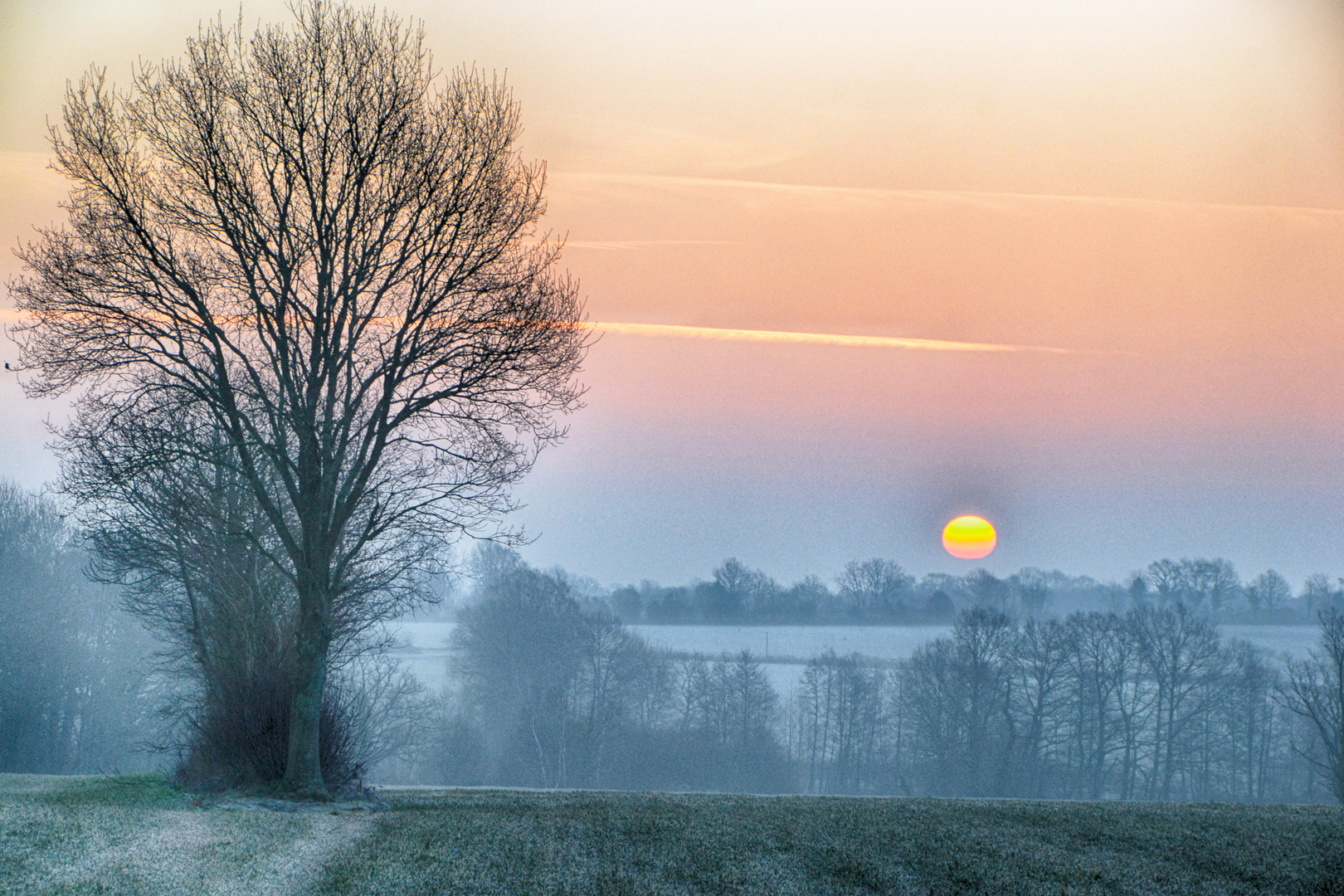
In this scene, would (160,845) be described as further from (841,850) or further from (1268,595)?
(1268,595)

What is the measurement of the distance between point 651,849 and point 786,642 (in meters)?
72.8

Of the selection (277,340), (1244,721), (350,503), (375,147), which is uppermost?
(375,147)

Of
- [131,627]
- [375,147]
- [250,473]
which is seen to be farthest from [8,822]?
[131,627]

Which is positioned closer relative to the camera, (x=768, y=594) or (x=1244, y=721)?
(x=1244, y=721)

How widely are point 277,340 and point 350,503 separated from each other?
2613 mm

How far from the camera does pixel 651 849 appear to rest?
9.66 m

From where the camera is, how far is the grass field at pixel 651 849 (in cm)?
836

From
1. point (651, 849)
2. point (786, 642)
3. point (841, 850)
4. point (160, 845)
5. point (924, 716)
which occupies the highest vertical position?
point (786, 642)

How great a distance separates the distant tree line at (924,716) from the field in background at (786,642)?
533cm

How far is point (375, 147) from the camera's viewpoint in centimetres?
1370

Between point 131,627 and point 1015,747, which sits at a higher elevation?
point 131,627

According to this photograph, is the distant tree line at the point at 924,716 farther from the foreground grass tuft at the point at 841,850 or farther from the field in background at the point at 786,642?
the foreground grass tuft at the point at 841,850

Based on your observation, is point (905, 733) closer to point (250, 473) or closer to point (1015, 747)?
point (1015, 747)

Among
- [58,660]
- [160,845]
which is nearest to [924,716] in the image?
[58,660]
